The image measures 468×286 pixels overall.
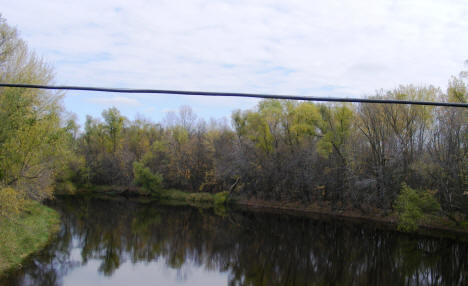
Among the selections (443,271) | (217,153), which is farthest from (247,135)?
(443,271)

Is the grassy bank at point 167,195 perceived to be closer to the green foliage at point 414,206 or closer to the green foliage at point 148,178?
the green foliage at point 148,178

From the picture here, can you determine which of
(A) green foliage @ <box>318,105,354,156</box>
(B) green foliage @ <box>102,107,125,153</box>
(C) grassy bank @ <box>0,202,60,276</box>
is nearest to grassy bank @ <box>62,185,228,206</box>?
(B) green foliage @ <box>102,107,125,153</box>

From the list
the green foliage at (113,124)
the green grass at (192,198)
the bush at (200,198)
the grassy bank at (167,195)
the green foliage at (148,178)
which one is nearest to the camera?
the green grass at (192,198)

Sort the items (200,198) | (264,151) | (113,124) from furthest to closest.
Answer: (113,124), (200,198), (264,151)

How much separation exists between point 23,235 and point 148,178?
29877mm

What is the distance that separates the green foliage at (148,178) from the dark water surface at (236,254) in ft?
53.5

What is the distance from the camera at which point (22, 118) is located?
15.6 m

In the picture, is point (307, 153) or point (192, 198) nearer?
point (307, 153)

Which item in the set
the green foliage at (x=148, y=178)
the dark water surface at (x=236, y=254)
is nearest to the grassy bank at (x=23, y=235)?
the dark water surface at (x=236, y=254)

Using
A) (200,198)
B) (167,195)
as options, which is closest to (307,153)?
(200,198)

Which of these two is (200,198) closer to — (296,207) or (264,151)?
(264,151)

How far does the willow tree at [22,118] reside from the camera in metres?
15.2

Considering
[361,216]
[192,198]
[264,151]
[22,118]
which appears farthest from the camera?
[192,198]

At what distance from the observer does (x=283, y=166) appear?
1604 inches
